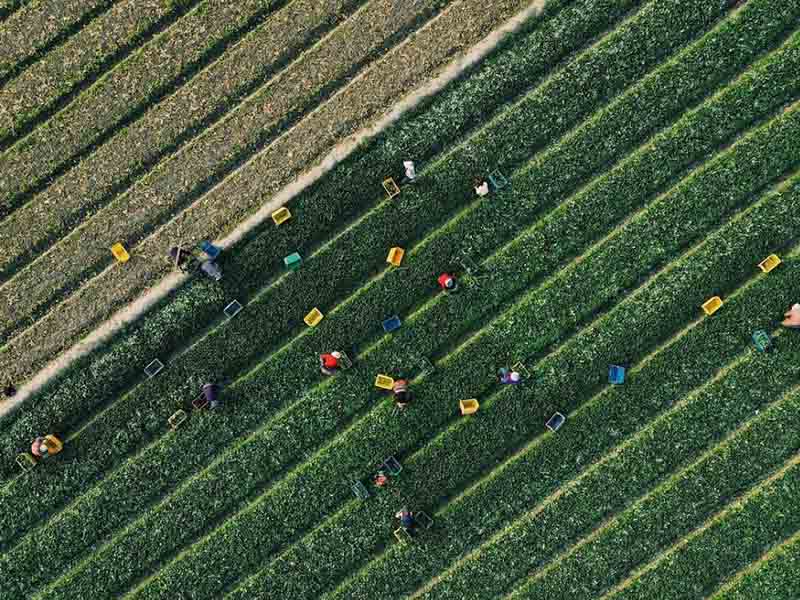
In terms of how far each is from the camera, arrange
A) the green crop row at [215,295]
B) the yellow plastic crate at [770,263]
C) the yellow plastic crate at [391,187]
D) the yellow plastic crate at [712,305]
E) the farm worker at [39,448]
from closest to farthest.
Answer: the yellow plastic crate at [770,263], the yellow plastic crate at [712,305], the farm worker at [39,448], the yellow plastic crate at [391,187], the green crop row at [215,295]

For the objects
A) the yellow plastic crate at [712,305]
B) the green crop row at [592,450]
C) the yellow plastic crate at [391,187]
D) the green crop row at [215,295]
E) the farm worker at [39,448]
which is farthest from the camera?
the green crop row at [215,295]

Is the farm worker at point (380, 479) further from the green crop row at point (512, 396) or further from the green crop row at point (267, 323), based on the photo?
the green crop row at point (267, 323)

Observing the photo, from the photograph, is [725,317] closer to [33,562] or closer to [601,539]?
[601,539]

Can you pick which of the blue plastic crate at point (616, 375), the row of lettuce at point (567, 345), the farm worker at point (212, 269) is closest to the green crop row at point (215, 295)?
the farm worker at point (212, 269)

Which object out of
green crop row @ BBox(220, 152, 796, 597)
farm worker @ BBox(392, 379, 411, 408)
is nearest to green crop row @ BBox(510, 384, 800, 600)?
green crop row @ BBox(220, 152, 796, 597)

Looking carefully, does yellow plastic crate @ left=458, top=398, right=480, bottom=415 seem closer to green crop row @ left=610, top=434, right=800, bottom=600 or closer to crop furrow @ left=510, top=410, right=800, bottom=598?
crop furrow @ left=510, top=410, right=800, bottom=598

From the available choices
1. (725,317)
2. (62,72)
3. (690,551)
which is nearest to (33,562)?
(62,72)
